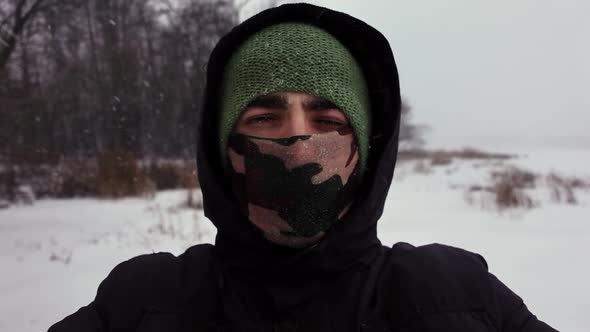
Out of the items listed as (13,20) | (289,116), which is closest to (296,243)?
(289,116)

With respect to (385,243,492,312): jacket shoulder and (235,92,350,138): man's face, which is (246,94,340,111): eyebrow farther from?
(385,243,492,312): jacket shoulder

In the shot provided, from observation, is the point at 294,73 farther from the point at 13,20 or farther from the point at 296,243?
the point at 13,20

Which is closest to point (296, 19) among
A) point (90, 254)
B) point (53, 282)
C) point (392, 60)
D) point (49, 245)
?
point (392, 60)

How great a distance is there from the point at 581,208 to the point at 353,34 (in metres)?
7.06

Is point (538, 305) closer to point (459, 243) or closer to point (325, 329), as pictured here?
point (459, 243)

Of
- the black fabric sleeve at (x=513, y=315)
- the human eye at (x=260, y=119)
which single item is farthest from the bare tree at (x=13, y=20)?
the black fabric sleeve at (x=513, y=315)

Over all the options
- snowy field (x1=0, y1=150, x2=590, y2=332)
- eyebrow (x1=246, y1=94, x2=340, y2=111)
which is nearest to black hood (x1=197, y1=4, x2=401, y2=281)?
eyebrow (x1=246, y1=94, x2=340, y2=111)

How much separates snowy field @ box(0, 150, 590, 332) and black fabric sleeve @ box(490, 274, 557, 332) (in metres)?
1.92

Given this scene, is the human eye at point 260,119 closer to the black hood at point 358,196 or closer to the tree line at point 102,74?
the black hood at point 358,196

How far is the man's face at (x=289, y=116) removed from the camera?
1.09m

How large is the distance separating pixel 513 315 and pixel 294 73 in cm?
90

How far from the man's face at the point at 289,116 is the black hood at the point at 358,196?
16cm

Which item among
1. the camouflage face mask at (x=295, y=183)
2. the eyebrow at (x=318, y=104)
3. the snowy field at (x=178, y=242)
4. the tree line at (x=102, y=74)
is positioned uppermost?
the tree line at (x=102, y=74)

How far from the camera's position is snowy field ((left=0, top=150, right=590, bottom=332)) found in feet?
9.59
